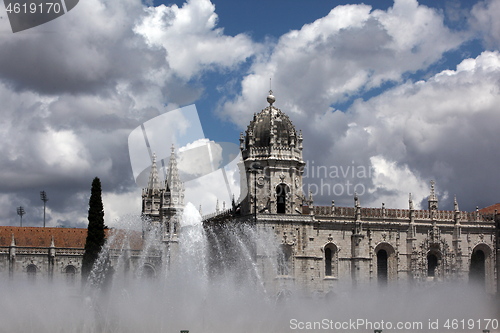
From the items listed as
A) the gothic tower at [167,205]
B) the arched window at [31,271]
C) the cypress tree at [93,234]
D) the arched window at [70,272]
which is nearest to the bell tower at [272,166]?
the cypress tree at [93,234]

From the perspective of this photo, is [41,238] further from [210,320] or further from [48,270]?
[210,320]

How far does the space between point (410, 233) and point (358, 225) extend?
496 centimetres

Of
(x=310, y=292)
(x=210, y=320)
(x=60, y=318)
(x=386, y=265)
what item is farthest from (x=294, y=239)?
(x=60, y=318)

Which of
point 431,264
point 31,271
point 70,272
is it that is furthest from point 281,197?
point 31,271

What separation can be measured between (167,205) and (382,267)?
27.5 metres

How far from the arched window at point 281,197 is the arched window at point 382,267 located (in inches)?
354

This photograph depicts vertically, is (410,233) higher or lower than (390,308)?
higher

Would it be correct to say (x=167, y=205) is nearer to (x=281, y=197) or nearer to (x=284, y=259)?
(x=281, y=197)

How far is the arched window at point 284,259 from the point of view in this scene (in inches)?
2142

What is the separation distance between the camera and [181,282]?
48.2 m

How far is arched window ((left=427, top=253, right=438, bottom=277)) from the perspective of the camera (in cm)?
6003

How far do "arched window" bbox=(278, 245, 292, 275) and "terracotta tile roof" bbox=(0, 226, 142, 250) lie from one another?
84.1 ft

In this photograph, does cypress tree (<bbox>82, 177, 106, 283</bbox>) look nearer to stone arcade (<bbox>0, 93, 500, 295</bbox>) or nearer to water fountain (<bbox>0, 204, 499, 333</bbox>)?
water fountain (<bbox>0, 204, 499, 333</bbox>)

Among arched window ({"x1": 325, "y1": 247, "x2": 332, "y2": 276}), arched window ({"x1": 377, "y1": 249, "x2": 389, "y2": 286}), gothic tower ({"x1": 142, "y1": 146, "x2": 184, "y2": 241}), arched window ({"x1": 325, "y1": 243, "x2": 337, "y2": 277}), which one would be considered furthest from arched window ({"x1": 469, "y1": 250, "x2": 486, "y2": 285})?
gothic tower ({"x1": 142, "y1": 146, "x2": 184, "y2": 241})
